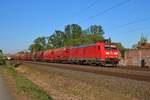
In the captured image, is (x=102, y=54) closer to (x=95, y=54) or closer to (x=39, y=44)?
(x=95, y=54)

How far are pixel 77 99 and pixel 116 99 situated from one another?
162 cm

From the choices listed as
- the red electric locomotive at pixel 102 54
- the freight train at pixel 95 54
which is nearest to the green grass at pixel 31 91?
the red electric locomotive at pixel 102 54

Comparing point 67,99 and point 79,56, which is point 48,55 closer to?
point 79,56

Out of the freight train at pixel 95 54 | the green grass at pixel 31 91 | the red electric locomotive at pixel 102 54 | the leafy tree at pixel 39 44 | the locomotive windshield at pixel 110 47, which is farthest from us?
the leafy tree at pixel 39 44

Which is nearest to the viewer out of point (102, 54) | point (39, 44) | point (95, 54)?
point (102, 54)

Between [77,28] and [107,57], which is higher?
[77,28]

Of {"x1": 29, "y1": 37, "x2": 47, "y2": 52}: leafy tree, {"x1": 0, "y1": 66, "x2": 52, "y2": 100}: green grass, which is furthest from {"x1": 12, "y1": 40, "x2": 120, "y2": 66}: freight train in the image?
{"x1": 29, "y1": 37, "x2": 47, "y2": 52}: leafy tree

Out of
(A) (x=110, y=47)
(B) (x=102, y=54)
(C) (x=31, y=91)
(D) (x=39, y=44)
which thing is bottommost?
(C) (x=31, y=91)

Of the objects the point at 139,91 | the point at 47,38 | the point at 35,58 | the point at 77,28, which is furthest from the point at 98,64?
the point at 47,38

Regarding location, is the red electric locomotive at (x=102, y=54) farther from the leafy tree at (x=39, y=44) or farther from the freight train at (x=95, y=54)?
the leafy tree at (x=39, y=44)

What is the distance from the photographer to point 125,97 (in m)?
13.3

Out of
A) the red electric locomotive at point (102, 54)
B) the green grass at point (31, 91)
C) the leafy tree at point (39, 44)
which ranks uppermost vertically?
the leafy tree at point (39, 44)

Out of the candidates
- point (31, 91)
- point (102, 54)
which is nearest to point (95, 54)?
point (102, 54)

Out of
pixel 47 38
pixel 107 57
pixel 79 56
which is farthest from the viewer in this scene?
pixel 47 38
